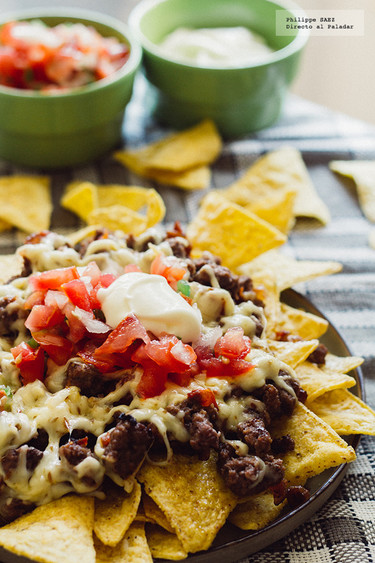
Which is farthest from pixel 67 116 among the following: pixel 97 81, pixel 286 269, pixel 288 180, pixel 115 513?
pixel 115 513

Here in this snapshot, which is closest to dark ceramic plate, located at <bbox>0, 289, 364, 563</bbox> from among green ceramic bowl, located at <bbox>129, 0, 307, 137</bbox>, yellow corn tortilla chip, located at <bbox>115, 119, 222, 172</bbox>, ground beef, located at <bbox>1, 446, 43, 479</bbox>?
ground beef, located at <bbox>1, 446, 43, 479</bbox>

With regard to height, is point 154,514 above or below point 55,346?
below

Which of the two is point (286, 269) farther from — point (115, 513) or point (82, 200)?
point (115, 513)

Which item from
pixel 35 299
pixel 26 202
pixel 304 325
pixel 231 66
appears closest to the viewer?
pixel 35 299

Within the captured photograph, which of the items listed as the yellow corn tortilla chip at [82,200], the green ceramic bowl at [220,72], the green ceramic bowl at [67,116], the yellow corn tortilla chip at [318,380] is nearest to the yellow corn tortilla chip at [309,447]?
the yellow corn tortilla chip at [318,380]

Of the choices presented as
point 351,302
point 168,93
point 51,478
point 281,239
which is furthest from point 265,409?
point 168,93

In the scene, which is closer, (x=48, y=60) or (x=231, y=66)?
(x=48, y=60)

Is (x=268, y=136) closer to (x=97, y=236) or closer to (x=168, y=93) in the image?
(x=168, y=93)
